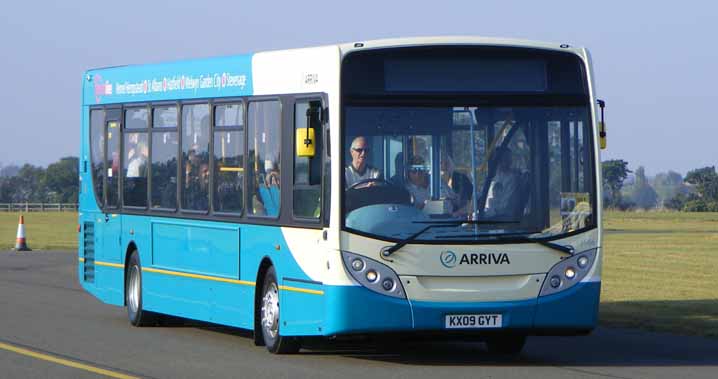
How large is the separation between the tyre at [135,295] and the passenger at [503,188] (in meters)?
5.56

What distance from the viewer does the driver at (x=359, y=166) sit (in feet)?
41.3

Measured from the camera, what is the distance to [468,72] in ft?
42.1

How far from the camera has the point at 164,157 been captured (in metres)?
16.5

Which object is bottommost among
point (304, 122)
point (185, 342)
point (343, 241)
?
point (185, 342)

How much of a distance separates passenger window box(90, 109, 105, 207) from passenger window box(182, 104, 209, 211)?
2656 mm

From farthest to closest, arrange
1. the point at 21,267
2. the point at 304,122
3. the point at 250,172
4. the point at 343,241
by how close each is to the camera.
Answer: the point at 21,267, the point at 250,172, the point at 304,122, the point at 343,241

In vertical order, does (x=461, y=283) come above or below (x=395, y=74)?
below

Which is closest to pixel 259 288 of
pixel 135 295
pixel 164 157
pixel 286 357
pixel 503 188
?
pixel 286 357

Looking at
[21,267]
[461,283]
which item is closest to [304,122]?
[461,283]

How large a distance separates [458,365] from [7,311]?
7.52m

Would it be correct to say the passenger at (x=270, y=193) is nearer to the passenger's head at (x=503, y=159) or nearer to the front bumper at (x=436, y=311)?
the front bumper at (x=436, y=311)

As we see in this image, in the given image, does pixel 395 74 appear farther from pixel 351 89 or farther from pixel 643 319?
pixel 643 319

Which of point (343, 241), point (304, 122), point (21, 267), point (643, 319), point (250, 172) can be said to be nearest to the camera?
point (343, 241)

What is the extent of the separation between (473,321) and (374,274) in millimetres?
894
